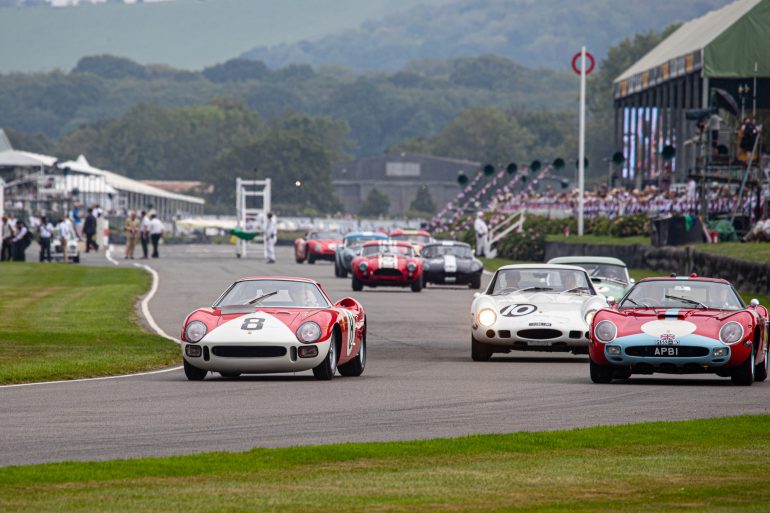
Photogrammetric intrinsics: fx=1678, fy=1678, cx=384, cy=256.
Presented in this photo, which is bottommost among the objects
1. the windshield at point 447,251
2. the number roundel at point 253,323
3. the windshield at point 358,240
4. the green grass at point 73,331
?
the green grass at point 73,331

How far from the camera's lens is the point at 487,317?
19516 millimetres

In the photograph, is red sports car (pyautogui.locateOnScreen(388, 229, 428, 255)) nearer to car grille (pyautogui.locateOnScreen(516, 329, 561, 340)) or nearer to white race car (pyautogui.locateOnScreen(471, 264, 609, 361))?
white race car (pyautogui.locateOnScreen(471, 264, 609, 361))

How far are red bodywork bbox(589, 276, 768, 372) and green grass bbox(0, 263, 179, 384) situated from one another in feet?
17.2

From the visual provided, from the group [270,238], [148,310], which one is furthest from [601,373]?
[270,238]

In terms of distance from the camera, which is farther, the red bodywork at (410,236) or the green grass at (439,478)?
the red bodywork at (410,236)

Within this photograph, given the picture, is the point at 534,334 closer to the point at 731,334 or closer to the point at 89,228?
the point at 731,334

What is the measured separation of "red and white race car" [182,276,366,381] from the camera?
16312mm

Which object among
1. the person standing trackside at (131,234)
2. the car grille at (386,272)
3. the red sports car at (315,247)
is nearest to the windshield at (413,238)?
the red sports car at (315,247)

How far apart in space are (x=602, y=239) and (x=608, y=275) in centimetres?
2434

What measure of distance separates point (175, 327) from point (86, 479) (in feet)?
51.7

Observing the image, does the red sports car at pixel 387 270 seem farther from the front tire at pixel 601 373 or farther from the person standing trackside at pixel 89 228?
the person standing trackside at pixel 89 228

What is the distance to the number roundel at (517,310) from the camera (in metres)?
19.5

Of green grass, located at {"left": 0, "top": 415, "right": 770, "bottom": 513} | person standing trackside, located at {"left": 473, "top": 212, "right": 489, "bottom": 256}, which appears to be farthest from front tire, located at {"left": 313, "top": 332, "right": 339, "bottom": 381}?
person standing trackside, located at {"left": 473, "top": 212, "right": 489, "bottom": 256}

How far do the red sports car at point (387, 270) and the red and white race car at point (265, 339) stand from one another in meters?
19.2
